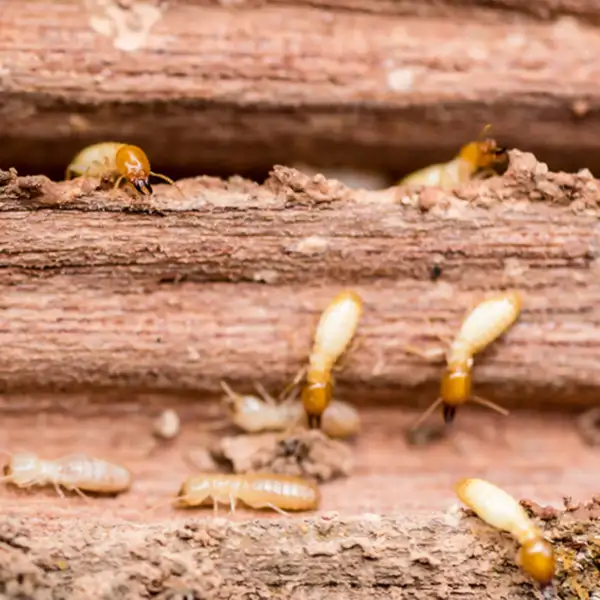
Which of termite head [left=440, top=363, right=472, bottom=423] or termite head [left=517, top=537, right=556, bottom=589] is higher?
termite head [left=440, top=363, right=472, bottom=423]

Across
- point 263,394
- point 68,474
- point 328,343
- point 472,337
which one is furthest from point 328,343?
point 68,474

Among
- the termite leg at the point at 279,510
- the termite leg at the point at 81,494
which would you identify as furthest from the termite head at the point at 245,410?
the termite leg at the point at 81,494

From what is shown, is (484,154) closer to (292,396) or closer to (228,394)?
(292,396)

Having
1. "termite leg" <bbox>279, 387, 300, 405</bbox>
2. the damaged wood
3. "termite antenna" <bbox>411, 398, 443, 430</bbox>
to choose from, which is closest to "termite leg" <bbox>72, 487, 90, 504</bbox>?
the damaged wood

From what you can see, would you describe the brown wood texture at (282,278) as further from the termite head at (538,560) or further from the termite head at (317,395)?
the termite head at (538,560)

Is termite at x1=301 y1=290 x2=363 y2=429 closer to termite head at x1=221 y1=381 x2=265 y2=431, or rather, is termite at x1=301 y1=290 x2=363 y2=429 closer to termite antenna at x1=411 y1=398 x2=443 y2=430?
termite head at x1=221 y1=381 x2=265 y2=431

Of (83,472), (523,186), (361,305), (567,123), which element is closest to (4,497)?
(83,472)
